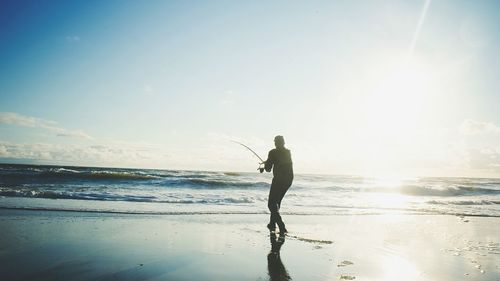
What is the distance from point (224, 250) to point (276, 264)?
3.60 ft

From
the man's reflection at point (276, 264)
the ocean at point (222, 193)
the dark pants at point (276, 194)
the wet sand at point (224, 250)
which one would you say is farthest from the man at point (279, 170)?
the ocean at point (222, 193)

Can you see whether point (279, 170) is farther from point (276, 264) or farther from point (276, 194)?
point (276, 264)

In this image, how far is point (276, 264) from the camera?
15.9ft

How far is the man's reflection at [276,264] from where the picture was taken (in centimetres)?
421

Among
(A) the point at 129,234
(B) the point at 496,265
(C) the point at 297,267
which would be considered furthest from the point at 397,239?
(A) the point at 129,234

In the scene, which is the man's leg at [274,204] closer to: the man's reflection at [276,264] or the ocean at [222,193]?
the man's reflection at [276,264]

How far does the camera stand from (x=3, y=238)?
5.87 m

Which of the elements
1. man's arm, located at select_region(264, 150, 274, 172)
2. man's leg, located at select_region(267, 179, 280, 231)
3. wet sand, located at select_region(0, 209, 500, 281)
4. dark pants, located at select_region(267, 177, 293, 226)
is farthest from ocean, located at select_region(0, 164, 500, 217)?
wet sand, located at select_region(0, 209, 500, 281)

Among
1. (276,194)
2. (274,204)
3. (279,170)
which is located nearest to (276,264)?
(274,204)

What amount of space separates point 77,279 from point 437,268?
4639 mm

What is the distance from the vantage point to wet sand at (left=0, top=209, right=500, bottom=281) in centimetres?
431

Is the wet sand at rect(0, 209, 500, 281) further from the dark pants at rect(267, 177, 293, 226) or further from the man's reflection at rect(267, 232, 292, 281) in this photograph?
the dark pants at rect(267, 177, 293, 226)

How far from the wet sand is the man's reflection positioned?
1cm

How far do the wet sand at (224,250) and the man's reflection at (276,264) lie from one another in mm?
15
